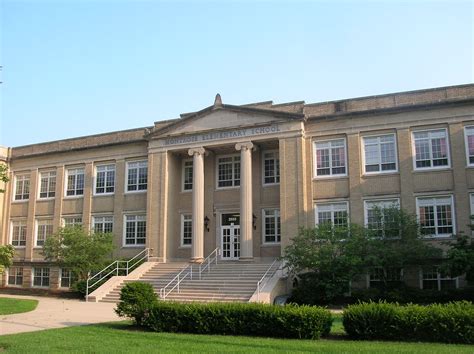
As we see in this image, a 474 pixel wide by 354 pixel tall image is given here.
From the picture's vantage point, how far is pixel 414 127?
88.9 ft

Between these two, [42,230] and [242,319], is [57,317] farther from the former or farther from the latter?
[42,230]

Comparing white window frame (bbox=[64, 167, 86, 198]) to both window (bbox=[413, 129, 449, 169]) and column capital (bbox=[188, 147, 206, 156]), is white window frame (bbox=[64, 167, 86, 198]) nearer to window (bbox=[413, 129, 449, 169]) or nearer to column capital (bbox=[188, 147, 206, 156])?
column capital (bbox=[188, 147, 206, 156])

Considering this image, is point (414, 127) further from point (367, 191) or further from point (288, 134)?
point (288, 134)

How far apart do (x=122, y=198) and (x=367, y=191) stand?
1661 cm

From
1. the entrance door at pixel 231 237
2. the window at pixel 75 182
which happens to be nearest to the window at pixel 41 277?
A: the window at pixel 75 182

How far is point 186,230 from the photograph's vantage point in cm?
3266

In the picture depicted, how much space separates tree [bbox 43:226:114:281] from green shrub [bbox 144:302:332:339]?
16575mm

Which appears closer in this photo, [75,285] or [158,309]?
[158,309]

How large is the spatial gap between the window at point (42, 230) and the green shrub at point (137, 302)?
23.8 meters

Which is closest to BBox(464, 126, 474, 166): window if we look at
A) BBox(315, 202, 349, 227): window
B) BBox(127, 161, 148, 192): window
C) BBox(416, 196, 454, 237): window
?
BBox(416, 196, 454, 237): window

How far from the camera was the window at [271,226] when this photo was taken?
30109mm

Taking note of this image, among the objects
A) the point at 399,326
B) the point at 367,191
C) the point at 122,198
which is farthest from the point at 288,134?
the point at 399,326

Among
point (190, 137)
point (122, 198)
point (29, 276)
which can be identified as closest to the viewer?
point (190, 137)

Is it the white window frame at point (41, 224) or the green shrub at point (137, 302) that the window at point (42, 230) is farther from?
the green shrub at point (137, 302)
